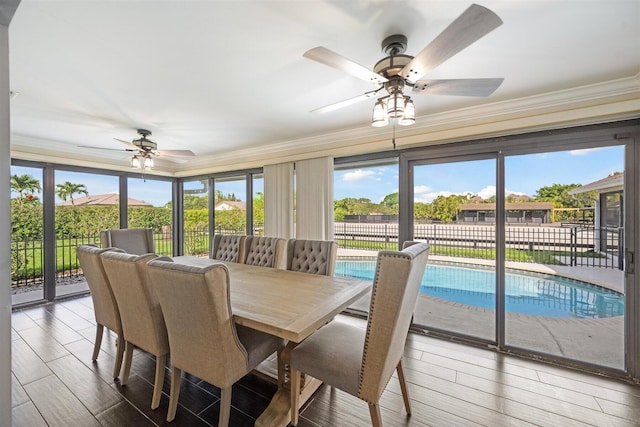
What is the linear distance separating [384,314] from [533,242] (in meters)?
2.36

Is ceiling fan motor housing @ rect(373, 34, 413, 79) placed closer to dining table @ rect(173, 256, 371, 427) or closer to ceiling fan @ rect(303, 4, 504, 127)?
ceiling fan @ rect(303, 4, 504, 127)

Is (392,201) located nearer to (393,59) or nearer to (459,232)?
(459,232)

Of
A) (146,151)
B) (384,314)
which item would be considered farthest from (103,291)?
(384,314)

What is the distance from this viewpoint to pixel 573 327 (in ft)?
9.21

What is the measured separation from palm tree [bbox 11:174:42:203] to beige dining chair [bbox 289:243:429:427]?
485 centimetres

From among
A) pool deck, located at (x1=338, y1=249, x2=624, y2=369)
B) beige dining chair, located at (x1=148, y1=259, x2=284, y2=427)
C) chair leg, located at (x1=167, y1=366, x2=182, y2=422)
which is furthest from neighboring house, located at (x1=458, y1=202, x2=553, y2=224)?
chair leg, located at (x1=167, y1=366, x2=182, y2=422)

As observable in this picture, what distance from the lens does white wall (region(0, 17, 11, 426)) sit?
0.99 m

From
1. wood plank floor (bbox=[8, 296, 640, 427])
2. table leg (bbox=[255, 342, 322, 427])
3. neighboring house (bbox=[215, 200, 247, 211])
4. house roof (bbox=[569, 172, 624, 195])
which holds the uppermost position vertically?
house roof (bbox=[569, 172, 624, 195])

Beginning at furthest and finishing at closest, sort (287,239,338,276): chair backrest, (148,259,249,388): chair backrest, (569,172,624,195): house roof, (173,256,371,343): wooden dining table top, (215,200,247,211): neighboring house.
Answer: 1. (215,200,247,211): neighboring house
2. (287,239,338,276): chair backrest
3. (569,172,624,195): house roof
4. (173,256,371,343): wooden dining table top
5. (148,259,249,388): chair backrest

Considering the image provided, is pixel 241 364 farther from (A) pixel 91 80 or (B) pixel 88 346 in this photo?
(A) pixel 91 80

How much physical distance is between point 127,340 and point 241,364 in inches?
43.5

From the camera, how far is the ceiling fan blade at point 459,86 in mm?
1562

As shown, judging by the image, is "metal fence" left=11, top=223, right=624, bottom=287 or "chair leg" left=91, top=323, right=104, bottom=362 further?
"metal fence" left=11, top=223, right=624, bottom=287

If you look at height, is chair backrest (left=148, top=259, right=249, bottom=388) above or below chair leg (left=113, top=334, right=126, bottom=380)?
above
